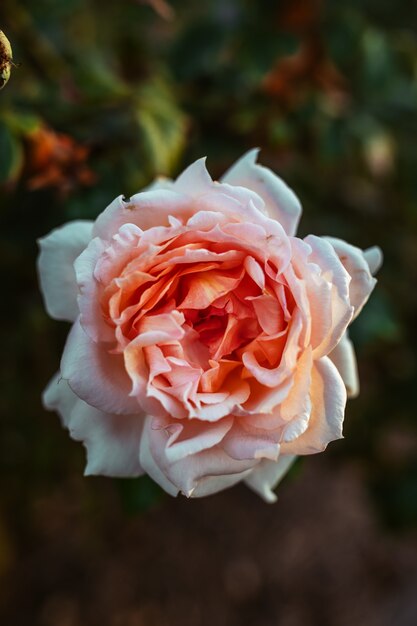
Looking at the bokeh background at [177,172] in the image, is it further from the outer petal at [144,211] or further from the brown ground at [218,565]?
the outer petal at [144,211]

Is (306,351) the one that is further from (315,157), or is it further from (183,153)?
(315,157)

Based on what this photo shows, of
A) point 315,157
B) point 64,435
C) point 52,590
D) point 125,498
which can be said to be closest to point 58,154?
point 125,498

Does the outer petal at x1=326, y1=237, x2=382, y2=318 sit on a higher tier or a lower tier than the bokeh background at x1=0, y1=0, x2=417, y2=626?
higher

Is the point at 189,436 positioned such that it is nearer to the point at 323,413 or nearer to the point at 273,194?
the point at 323,413

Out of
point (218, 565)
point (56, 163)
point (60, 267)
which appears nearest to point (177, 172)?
point (56, 163)

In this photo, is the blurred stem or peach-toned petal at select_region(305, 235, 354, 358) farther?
the blurred stem

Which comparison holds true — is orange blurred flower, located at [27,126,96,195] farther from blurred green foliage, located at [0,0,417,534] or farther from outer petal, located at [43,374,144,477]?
outer petal, located at [43,374,144,477]

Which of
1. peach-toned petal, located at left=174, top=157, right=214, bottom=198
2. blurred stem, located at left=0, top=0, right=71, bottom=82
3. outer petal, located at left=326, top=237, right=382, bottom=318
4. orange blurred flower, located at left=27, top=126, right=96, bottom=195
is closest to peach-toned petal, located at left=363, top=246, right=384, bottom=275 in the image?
outer petal, located at left=326, top=237, right=382, bottom=318

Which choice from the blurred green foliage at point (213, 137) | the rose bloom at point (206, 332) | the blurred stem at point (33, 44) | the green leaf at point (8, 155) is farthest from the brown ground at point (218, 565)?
the rose bloom at point (206, 332)
